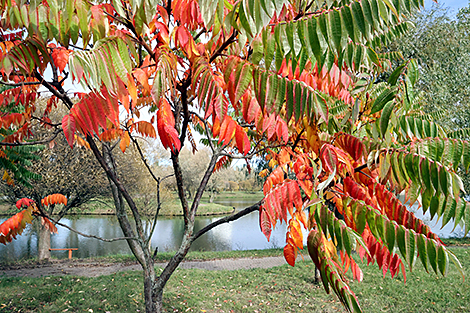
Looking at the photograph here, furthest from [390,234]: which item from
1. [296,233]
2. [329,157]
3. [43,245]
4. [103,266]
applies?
[43,245]

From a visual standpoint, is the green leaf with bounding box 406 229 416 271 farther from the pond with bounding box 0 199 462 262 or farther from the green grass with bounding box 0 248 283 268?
the pond with bounding box 0 199 462 262

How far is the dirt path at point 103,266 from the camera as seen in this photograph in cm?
994

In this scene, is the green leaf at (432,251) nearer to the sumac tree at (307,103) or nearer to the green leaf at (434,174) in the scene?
the sumac tree at (307,103)

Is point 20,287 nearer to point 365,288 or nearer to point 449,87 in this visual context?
point 365,288

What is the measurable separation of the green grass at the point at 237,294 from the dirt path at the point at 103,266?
2.00 meters

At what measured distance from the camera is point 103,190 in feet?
50.8

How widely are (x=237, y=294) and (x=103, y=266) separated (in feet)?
22.0

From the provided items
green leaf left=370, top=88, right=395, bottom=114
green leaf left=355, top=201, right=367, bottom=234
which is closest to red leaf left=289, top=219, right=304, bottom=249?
green leaf left=355, top=201, right=367, bottom=234

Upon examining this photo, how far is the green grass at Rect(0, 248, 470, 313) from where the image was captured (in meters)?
5.74

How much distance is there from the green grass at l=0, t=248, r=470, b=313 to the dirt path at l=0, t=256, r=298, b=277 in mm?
1998

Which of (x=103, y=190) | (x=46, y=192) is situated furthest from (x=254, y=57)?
(x=103, y=190)

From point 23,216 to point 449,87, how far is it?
1471 cm

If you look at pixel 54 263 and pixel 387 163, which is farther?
pixel 54 263

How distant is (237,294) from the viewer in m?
6.71
